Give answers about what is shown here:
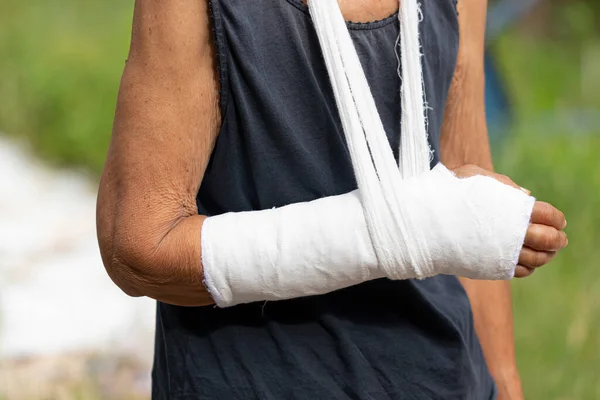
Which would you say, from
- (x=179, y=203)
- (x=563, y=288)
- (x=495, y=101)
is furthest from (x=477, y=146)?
(x=495, y=101)

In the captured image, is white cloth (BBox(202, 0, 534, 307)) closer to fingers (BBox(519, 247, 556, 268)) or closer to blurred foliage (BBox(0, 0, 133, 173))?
fingers (BBox(519, 247, 556, 268))

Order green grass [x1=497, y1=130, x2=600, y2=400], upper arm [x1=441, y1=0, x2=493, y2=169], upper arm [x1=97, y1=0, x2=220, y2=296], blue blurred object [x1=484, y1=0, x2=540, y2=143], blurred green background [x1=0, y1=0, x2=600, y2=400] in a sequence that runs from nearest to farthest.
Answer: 1. upper arm [x1=97, y1=0, x2=220, y2=296]
2. upper arm [x1=441, y1=0, x2=493, y2=169]
3. green grass [x1=497, y1=130, x2=600, y2=400]
4. blurred green background [x1=0, y1=0, x2=600, y2=400]
5. blue blurred object [x1=484, y1=0, x2=540, y2=143]

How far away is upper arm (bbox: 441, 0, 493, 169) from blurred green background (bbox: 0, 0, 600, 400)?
167cm

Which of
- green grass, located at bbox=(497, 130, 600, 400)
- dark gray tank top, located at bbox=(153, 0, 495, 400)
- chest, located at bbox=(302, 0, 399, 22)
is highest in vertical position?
chest, located at bbox=(302, 0, 399, 22)

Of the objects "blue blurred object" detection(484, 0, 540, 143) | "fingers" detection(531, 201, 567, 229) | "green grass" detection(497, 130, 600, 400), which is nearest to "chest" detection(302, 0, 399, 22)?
"fingers" detection(531, 201, 567, 229)

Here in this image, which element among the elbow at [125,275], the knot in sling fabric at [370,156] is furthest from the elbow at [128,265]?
the knot in sling fabric at [370,156]

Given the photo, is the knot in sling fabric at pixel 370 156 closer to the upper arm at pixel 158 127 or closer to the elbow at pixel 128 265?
the upper arm at pixel 158 127

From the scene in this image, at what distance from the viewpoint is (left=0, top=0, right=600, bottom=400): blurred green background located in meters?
2.96

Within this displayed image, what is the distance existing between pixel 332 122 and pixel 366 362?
302 millimetres

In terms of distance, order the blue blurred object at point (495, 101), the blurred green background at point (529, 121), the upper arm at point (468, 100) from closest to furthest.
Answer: the upper arm at point (468, 100) < the blurred green background at point (529, 121) < the blue blurred object at point (495, 101)

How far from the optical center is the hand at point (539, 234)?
990 mm

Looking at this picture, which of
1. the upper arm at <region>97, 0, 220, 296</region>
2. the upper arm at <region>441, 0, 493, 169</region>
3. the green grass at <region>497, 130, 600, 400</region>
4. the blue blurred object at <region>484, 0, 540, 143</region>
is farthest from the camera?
the blue blurred object at <region>484, 0, 540, 143</region>

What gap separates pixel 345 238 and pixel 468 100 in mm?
381

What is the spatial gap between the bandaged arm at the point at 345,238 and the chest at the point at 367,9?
21 cm
